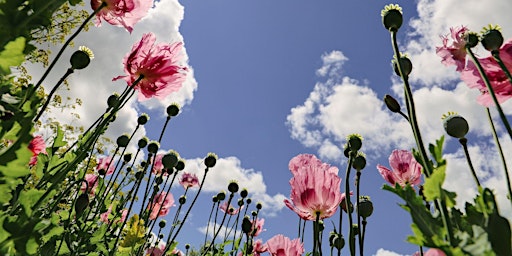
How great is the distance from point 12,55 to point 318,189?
120 centimetres

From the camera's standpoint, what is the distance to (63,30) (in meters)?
11.2

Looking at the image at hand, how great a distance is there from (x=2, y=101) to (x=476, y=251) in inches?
35.0

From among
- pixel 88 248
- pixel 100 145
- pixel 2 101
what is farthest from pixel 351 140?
pixel 100 145

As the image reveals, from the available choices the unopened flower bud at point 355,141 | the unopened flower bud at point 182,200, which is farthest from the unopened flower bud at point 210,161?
the unopened flower bud at point 355,141

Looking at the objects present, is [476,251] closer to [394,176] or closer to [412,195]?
[412,195]

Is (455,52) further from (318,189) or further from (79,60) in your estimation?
(79,60)

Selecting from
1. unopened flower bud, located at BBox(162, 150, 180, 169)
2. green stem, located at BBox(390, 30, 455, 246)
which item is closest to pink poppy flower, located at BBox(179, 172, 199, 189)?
unopened flower bud, located at BBox(162, 150, 180, 169)

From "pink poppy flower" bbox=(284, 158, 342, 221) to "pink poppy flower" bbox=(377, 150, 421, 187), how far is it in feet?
2.22

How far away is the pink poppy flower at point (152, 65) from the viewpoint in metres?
1.70

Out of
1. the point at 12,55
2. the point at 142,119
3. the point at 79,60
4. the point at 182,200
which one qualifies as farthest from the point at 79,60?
the point at 182,200

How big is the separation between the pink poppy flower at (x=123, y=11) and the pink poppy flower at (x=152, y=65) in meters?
0.11

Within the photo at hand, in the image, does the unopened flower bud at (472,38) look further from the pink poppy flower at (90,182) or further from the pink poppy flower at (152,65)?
the pink poppy flower at (90,182)

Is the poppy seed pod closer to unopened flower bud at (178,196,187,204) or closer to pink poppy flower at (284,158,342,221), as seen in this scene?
A: pink poppy flower at (284,158,342,221)

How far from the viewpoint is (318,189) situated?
170cm
